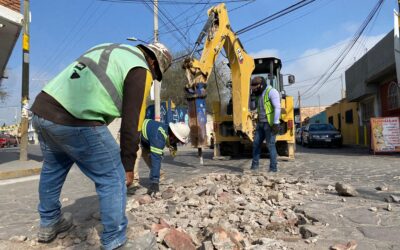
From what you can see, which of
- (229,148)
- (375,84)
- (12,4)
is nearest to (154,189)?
(229,148)

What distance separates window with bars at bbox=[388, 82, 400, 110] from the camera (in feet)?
58.9

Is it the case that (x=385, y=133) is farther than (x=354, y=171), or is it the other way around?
(x=385, y=133)

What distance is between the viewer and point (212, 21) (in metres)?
10.9

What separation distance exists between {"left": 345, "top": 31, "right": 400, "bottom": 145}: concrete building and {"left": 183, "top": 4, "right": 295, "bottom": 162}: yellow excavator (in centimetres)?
561

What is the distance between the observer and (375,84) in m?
20.6

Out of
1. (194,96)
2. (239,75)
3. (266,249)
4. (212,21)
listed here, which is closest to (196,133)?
(194,96)

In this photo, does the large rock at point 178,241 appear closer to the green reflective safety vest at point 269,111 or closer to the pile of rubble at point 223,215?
the pile of rubble at point 223,215

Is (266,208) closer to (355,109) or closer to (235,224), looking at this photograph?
(235,224)

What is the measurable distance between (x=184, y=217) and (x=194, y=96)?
534 cm

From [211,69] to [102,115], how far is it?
25.6 feet

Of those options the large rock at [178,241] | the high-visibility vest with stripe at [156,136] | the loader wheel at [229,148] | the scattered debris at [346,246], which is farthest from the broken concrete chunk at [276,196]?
the loader wheel at [229,148]

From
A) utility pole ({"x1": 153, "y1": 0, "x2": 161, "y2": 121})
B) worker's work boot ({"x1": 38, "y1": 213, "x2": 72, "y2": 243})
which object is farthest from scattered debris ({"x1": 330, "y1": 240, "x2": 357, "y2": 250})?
utility pole ({"x1": 153, "y1": 0, "x2": 161, "y2": 121})

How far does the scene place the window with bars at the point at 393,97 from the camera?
18.0 m

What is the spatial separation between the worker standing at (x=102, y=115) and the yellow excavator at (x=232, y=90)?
21.8 feet
